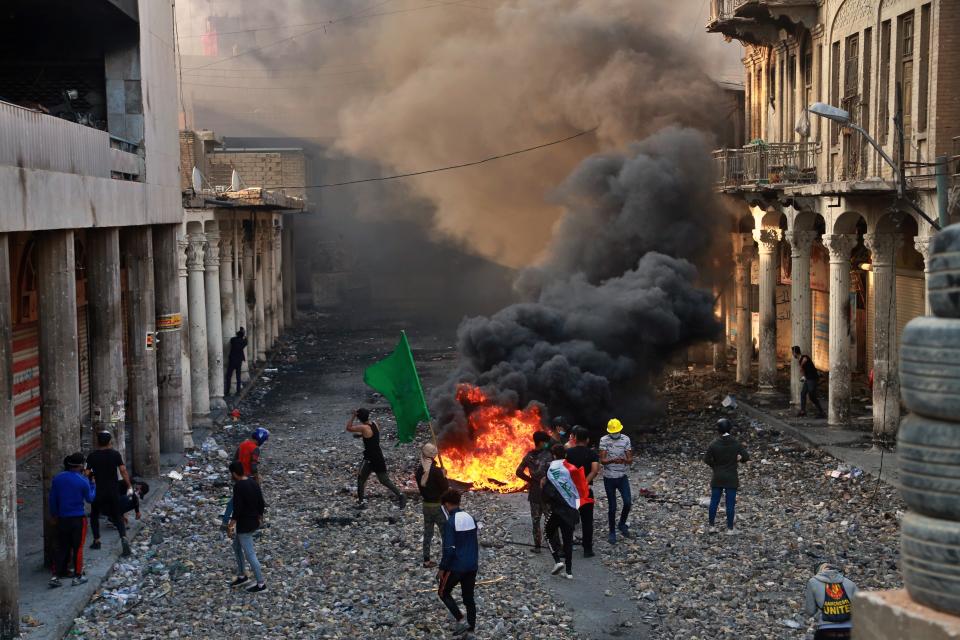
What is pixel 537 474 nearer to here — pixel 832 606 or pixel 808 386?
pixel 832 606

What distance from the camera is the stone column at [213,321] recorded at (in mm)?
23516

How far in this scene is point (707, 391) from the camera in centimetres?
2484

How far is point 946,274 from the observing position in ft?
10.5

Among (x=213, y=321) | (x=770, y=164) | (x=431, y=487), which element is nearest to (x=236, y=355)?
(x=213, y=321)

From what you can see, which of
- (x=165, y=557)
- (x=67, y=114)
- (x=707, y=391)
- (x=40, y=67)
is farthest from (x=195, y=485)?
(x=707, y=391)

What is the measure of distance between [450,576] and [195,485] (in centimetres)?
774

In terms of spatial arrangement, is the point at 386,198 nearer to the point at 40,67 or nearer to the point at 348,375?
the point at 348,375

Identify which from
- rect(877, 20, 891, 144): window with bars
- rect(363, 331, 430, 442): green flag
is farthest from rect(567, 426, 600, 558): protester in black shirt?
rect(877, 20, 891, 144): window with bars

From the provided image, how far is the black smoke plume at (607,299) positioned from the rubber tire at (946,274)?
44.2ft

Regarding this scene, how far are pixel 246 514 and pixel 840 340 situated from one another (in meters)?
12.8

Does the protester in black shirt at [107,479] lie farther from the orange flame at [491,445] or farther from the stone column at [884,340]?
the stone column at [884,340]

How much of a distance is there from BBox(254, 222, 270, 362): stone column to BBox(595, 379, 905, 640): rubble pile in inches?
638

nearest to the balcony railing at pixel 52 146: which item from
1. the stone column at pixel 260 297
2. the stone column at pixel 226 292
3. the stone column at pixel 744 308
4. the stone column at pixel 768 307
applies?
the stone column at pixel 226 292

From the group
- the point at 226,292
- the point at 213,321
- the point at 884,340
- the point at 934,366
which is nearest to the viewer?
the point at 934,366
